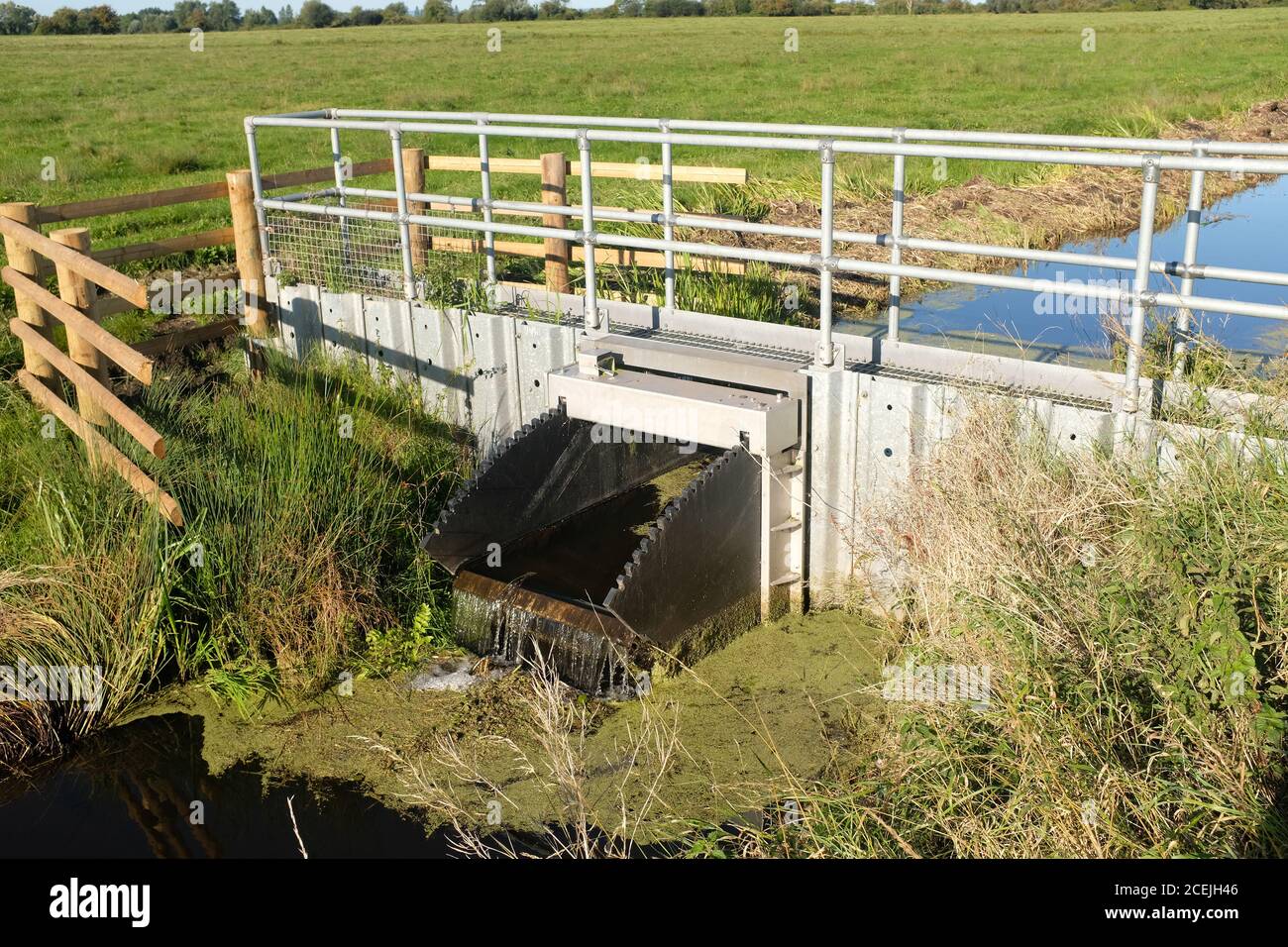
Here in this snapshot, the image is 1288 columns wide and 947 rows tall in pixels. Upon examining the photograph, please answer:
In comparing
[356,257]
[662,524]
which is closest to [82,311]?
[356,257]

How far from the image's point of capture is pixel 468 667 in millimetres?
7414

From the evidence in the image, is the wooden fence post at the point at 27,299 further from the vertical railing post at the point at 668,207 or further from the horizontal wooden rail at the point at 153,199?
the vertical railing post at the point at 668,207

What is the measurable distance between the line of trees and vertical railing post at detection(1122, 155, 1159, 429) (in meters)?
91.1

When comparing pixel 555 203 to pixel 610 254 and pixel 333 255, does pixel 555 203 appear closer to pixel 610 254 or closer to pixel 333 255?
pixel 610 254

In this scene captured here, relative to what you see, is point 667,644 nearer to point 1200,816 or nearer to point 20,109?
point 1200,816

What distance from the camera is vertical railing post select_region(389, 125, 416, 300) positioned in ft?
30.0

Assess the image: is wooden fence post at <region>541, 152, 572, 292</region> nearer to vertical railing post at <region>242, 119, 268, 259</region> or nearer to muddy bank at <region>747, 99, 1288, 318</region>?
vertical railing post at <region>242, 119, 268, 259</region>

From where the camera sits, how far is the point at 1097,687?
4.95 m

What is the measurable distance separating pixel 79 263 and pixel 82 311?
702 mm

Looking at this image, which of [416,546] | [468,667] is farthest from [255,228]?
[468,667]

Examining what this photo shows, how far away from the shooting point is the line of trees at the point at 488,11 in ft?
292

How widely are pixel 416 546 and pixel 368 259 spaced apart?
376 centimetres

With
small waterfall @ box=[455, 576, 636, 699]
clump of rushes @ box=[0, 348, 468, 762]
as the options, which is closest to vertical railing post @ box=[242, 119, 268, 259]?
clump of rushes @ box=[0, 348, 468, 762]

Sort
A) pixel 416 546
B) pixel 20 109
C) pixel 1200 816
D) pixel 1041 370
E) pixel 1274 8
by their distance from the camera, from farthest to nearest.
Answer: pixel 1274 8, pixel 20 109, pixel 416 546, pixel 1041 370, pixel 1200 816
